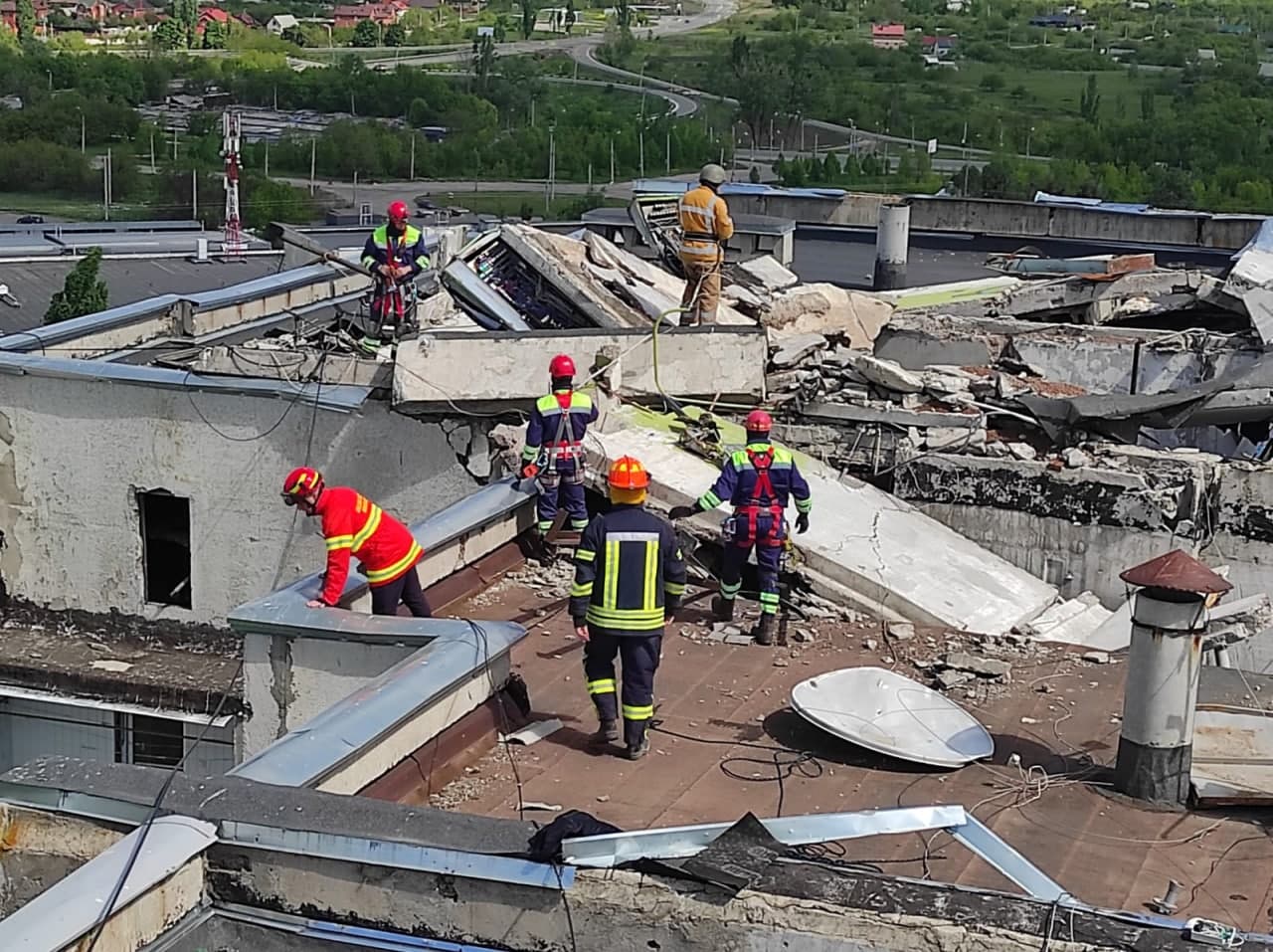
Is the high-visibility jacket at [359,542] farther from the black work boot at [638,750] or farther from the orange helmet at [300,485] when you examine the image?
the black work boot at [638,750]

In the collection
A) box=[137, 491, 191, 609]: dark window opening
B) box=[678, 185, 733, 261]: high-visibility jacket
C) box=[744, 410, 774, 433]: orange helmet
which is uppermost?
box=[678, 185, 733, 261]: high-visibility jacket

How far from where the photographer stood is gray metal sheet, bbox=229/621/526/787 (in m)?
7.49

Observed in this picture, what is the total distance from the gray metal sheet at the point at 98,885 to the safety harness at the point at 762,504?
456cm

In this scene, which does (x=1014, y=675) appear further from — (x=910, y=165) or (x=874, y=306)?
(x=910, y=165)

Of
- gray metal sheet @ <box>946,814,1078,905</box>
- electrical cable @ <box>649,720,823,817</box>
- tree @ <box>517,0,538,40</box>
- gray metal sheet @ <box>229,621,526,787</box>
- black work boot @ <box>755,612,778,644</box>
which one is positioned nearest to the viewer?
gray metal sheet @ <box>946,814,1078,905</box>

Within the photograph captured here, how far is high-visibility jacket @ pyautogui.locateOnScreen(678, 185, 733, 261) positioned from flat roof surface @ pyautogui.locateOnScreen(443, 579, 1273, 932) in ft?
18.9

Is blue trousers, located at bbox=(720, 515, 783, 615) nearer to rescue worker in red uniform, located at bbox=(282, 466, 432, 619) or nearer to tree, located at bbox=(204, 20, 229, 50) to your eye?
rescue worker in red uniform, located at bbox=(282, 466, 432, 619)

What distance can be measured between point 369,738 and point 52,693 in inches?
363

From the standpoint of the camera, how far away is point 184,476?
15812mm

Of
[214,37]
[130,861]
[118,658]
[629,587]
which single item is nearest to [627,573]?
[629,587]

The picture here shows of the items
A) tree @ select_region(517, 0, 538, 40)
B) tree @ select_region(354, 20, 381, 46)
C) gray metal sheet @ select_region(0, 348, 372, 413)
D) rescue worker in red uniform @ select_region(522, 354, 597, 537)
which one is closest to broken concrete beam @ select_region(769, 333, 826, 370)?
Answer: gray metal sheet @ select_region(0, 348, 372, 413)

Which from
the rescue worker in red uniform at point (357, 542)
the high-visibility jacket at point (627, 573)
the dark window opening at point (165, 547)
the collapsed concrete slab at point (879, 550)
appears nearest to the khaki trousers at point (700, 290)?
the collapsed concrete slab at point (879, 550)

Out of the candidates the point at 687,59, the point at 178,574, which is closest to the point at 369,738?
the point at 178,574

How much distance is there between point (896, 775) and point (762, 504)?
7.29 ft
